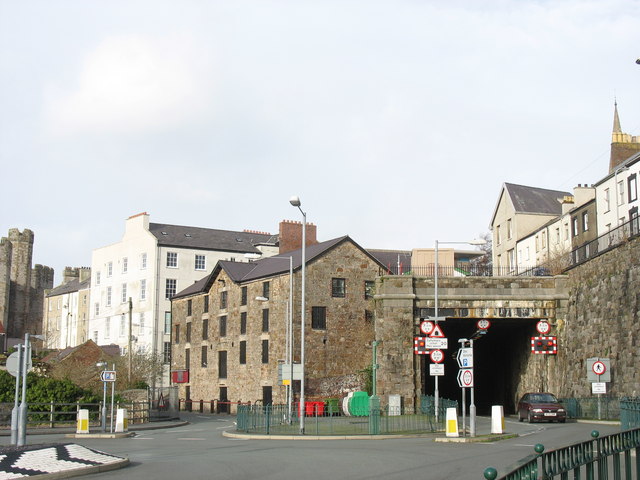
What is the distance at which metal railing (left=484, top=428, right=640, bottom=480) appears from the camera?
7.60 m

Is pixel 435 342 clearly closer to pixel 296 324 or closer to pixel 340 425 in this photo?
pixel 340 425

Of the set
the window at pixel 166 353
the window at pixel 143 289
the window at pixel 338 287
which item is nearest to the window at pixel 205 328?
the window at pixel 166 353

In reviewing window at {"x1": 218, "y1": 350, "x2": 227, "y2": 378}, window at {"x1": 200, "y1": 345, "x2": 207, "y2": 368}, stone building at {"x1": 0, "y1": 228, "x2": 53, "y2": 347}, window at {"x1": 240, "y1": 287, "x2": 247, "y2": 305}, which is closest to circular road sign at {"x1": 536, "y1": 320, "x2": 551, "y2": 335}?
window at {"x1": 240, "y1": 287, "x2": 247, "y2": 305}

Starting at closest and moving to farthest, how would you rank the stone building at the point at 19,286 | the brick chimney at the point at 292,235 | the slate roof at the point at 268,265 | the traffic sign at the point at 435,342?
the traffic sign at the point at 435,342
the slate roof at the point at 268,265
the brick chimney at the point at 292,235
the stone building at the point at 19,286

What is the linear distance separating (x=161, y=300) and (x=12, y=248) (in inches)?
1927

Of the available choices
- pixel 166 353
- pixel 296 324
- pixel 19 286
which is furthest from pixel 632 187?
pixel 19 286

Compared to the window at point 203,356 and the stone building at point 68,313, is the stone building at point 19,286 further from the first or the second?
the window at point 203,356

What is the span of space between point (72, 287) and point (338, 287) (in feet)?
172

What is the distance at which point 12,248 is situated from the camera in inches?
4483

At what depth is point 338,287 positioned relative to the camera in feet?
183

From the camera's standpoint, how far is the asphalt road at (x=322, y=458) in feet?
51.1

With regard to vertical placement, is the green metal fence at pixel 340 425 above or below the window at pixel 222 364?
below

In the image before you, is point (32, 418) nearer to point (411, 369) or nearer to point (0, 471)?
point (411, 369)

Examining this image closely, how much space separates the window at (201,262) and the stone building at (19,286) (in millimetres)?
42708
